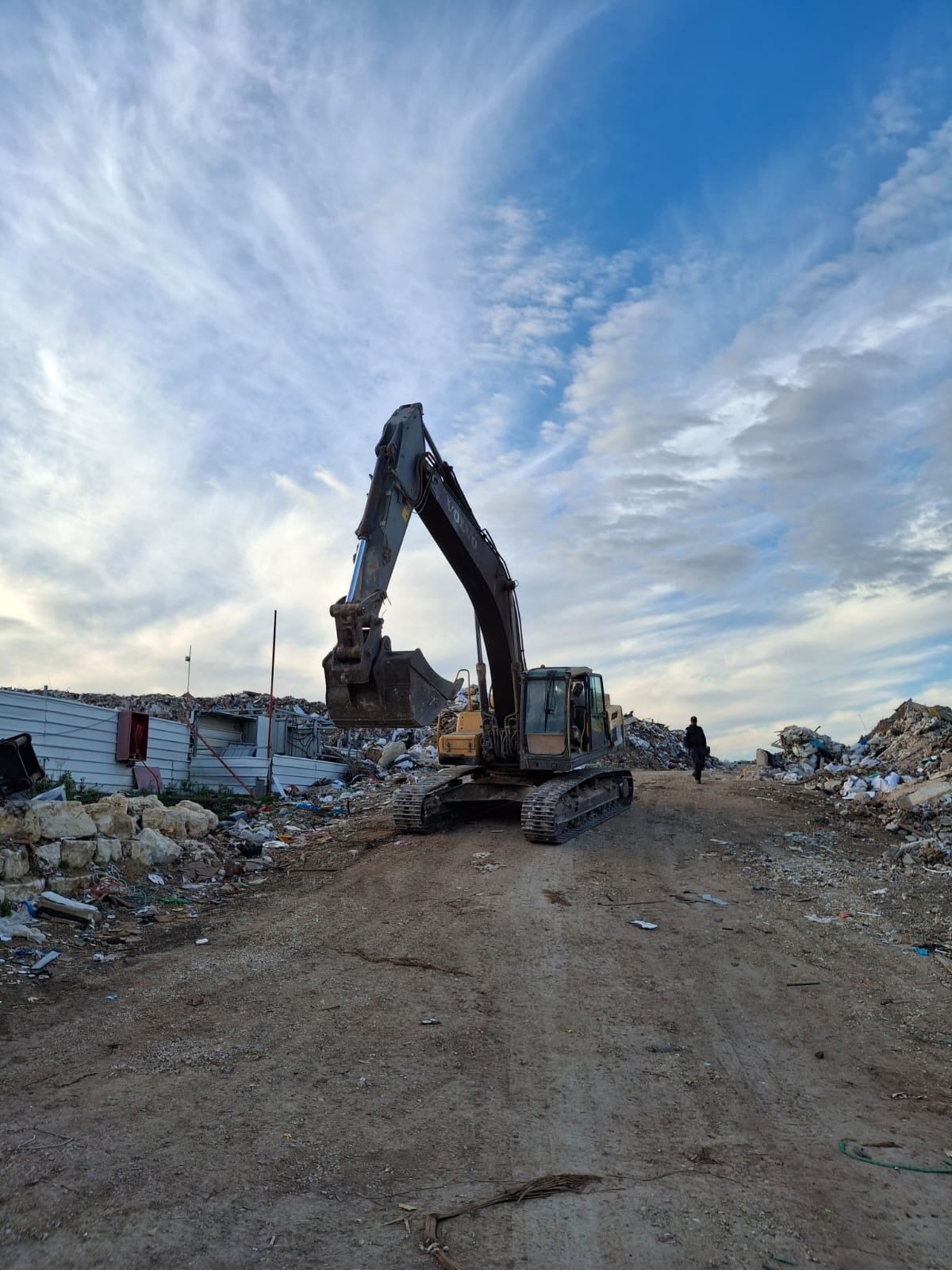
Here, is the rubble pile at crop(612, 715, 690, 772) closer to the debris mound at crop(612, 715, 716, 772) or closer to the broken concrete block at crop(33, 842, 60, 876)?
the debris mound at crop(612, 715, 716, 772)

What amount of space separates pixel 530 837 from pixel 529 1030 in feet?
20.6

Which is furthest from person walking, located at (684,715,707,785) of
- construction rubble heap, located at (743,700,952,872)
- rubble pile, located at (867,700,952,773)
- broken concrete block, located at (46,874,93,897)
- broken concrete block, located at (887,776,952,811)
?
broken concrete block, located at (46,874,93,897)

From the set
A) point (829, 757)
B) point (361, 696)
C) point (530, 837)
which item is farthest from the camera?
point (829, 757)

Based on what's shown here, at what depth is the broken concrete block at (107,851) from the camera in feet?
35.1

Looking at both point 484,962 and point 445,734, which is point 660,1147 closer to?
point 484,962

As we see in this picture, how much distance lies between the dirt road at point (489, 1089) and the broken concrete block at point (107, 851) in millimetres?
2036

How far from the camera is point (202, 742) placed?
66.8 ft

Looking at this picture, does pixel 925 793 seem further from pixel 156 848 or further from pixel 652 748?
pixel 652 748

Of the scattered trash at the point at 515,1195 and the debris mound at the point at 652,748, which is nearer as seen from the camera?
the scattered trash at the point at 515,1195

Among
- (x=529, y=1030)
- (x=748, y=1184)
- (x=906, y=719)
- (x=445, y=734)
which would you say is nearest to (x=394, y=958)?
(x=529, y=1030)

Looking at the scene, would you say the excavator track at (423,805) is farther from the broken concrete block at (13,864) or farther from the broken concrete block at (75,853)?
the broken concrete block at (13,864)

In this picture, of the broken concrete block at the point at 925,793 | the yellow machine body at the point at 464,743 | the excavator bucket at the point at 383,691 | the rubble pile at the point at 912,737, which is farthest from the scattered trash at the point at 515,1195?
the rubble pile at the point at 912,737

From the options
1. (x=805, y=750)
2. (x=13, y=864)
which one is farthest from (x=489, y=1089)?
(x=805, y=750)

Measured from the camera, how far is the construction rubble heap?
13562mm
